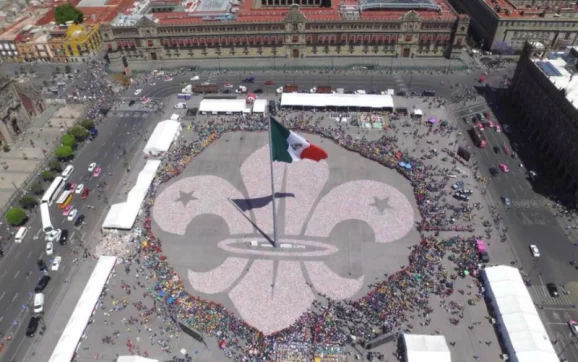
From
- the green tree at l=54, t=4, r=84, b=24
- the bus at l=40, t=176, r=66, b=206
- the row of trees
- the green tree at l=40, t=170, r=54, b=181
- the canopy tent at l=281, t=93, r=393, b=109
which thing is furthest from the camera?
the green tree at l=54, t=4, r=84, b=24

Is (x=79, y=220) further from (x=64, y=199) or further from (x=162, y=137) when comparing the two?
(x=162, y=137)

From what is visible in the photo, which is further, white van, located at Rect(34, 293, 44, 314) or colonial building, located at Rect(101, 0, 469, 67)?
colonial building, located at Rect(101, 0, 469, 67)

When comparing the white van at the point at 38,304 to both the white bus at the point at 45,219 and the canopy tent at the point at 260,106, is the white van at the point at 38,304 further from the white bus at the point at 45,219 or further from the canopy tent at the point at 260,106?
the canopy tent at the point at 260,106

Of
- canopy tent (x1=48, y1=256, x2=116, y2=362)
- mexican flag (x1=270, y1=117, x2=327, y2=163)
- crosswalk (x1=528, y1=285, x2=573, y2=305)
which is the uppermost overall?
mexican flag (x1=270, y1=117, x2=327, y2=163)

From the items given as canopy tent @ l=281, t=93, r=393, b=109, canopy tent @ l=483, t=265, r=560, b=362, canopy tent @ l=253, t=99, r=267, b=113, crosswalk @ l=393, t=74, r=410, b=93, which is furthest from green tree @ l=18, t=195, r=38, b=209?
crosswalk @ l=393, t=74, r=410, b=93

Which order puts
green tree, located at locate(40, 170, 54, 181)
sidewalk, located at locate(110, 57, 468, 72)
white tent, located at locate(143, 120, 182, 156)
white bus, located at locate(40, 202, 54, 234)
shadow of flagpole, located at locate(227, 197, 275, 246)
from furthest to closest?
1. sidewalk, located at locate(110, 57, 468, 72)
2. white tent, located at locate(143, 120, 182, 156)
3. green tree, located at locate(40, 170, 54, 181)
4. white bus, located at locate(40, 202, 54, 234)
5. shadow of flagpole, located at locate(227, 197, 275, 246)

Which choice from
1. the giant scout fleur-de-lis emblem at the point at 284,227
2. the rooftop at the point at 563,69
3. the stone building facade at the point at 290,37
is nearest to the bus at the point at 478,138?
the rooftop at the point at 563,69

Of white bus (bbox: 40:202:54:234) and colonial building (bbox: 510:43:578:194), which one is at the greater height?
colonial building (bbox: 510:43:578:194)

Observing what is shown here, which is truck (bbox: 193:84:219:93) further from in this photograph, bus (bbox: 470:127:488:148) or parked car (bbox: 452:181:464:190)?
bus (bbox: 470:127:488:148)
